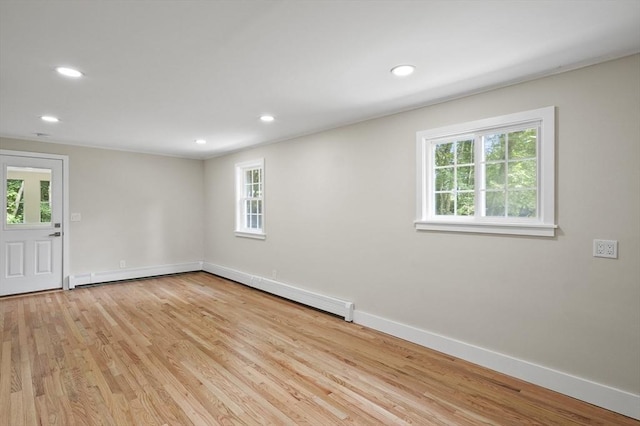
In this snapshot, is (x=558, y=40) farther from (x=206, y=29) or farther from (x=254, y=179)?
(x=254, y=179)

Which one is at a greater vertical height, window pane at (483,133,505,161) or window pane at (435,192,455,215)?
window pane at (483,133,505,161)

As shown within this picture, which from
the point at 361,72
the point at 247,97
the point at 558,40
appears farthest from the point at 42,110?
the point at 558,40

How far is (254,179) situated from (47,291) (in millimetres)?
3658

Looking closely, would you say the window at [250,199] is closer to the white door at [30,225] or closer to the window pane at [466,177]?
the white door at [30,225]

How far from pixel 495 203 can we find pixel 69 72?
143 inches


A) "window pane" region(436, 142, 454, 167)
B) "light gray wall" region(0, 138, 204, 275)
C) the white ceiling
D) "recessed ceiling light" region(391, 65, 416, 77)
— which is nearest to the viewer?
the white ceiling

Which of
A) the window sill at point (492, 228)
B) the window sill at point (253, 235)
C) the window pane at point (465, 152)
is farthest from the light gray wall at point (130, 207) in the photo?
the window pane at point (465, 152)

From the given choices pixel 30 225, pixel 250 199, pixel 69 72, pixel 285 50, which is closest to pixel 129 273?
pixel 30 225

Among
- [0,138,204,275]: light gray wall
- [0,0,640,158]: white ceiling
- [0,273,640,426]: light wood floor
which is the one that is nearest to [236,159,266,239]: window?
[0,138,204,275]: light gray wall

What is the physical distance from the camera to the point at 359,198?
12.6 feet

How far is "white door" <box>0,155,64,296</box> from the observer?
15.9 ft

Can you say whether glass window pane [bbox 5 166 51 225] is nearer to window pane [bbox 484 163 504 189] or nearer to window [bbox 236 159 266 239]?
window [bbox 236 159 266 239]

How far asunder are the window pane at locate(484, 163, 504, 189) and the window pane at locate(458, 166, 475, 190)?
0.13 metres

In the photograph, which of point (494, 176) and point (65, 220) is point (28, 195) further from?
point (494, 176)
